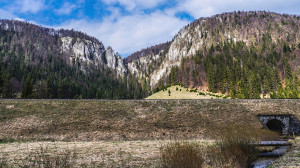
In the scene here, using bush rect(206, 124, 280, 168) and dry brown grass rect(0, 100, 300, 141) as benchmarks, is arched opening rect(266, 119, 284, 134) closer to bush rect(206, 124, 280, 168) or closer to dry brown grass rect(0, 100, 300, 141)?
dry brown grass rect(0, 100, 300, 141)

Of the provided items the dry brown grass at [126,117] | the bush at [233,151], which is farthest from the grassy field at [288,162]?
the dry brown grass at [126,117]

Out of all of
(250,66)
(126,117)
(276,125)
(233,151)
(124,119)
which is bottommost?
(276,125)

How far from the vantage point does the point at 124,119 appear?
108 feet

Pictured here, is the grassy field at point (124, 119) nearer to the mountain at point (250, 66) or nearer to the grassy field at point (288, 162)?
the grassy field at point (288, 162)

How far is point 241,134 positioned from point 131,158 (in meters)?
8.43

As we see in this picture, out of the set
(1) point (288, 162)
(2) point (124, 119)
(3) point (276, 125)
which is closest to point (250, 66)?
(3) point (276, 125)

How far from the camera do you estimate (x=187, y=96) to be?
10144 centimetres

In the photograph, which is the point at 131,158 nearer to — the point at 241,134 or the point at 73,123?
the point at 241,134

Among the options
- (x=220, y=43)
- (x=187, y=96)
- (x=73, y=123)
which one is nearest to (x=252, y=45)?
(x=220, y=43)

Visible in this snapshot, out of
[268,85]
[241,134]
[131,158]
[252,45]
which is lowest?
[131,158]

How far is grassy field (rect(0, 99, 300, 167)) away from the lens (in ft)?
94.2

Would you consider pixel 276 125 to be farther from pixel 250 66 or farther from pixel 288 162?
pixel 250 66

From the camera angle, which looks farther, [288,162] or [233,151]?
[233,151]

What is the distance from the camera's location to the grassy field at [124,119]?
2872 cm
